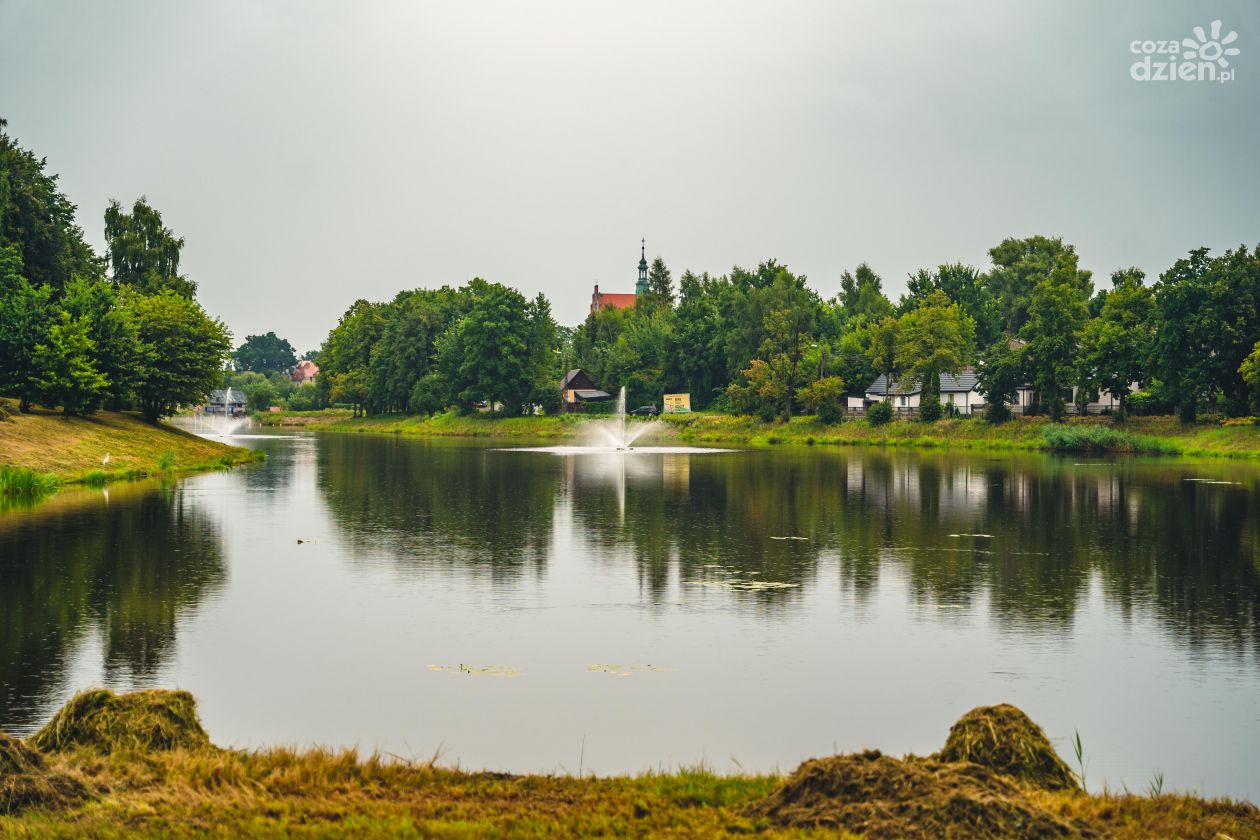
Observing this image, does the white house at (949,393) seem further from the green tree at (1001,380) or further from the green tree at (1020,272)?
the green tree at (1020,272)

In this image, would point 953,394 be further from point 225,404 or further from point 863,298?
point 225,404

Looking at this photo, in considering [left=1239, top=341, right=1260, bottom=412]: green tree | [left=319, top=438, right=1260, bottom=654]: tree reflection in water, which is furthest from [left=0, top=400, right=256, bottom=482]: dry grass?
[left=1239, top=341, right=1260, bottom=412]: green tree

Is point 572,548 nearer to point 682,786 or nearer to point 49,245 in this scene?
point 682,786

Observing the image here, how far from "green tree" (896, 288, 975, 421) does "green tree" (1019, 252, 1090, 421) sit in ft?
26.8

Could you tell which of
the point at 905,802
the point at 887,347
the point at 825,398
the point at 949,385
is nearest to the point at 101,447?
the point at 905,802

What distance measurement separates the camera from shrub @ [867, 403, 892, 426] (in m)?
96.7

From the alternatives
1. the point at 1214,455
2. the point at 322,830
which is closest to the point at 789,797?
the point at 322,830

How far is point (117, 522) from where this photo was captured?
31.3 m

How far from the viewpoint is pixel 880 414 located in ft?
317

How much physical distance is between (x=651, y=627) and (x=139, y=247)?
86.0m

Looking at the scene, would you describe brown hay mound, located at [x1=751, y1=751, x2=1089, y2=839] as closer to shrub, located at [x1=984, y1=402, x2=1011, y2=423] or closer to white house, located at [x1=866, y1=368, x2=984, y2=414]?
shrub, located at [x1=984, y1=402, x2=1011, y2=423]

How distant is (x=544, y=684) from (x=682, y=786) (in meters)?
4.74

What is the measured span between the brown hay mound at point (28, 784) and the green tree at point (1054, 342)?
86698mm

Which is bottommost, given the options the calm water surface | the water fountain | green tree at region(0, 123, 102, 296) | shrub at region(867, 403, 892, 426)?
the calm water surface
